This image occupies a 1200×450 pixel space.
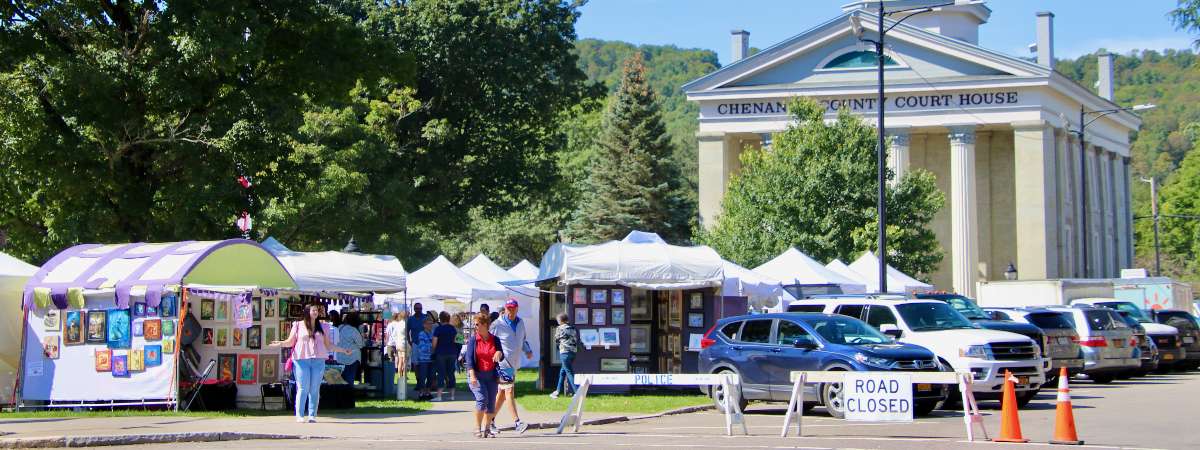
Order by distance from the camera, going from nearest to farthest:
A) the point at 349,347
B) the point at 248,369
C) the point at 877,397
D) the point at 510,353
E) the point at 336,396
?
the point at 877,397 < the point at 510,353 < the point at 248,369 < the point at 336,396 < the point at 349,347

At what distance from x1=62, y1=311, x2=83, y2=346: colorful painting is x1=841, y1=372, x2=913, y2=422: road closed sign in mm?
11139

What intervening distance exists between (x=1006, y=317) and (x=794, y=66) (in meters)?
39.6

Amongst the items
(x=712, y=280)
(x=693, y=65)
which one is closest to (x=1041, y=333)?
(x=712, y=280)

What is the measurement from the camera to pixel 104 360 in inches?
808

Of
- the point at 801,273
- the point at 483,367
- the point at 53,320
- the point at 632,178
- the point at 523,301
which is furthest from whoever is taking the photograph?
the point at 632,178

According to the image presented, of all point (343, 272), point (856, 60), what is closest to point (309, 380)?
point (343, 272)

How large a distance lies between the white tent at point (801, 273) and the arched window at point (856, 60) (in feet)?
102

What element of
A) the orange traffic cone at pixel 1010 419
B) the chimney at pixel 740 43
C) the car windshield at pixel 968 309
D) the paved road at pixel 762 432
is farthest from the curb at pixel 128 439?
the chimney at pixel 740 43

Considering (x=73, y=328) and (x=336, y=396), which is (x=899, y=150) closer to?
(x=336, y=396)

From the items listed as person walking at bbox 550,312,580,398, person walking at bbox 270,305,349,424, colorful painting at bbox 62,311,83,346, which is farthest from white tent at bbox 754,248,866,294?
colorful painting at bbox 62,311,83,346

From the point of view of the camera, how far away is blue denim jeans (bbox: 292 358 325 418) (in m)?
19.1

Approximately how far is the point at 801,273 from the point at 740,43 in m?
42.7

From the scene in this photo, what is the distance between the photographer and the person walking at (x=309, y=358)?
62.1ft

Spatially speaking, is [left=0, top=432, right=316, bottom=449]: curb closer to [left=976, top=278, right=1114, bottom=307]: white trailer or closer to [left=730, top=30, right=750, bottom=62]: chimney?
[left=976, top=278, right=1114, bottom=307]: white trailer
